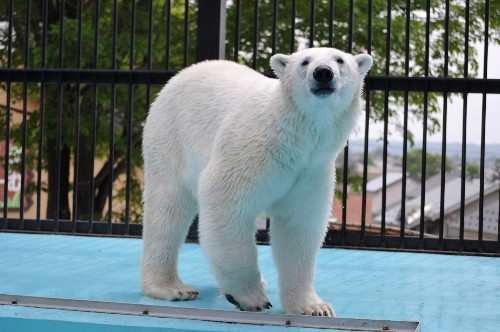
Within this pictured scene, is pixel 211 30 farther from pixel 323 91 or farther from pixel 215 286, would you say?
pixel 323 91

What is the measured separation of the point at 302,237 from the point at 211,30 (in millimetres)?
2364

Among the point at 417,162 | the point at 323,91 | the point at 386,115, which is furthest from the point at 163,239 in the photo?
the point at 417,162

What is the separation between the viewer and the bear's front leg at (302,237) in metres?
3.14

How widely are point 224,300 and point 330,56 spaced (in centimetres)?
120

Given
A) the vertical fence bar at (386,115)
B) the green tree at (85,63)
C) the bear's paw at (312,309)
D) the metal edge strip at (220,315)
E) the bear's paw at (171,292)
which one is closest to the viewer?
the metal edge strip at (220,315)

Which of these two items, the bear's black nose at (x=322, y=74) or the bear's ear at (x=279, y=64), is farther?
the bear's ear at (x=279, y=64)

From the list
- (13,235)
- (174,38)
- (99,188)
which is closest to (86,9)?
(174,38)

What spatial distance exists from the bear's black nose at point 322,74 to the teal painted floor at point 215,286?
2.93 feet

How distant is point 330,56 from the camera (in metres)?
2.95

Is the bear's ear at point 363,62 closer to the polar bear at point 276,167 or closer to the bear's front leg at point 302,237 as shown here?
the polar bear at point 276,167

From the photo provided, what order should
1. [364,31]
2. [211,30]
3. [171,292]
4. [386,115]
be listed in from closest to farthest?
[171,292], [386,115], [211,30], [364,31]

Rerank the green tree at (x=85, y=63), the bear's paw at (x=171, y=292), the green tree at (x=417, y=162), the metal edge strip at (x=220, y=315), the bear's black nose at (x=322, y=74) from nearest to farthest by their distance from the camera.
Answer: the metal edge strip at (x=220, y=315) → the bear's black nose at (x=322, y=74) → the bear's paw at (x=171, y=292) → the green tree at (x=85, y=63) → the green tree at (x=417, y=162)

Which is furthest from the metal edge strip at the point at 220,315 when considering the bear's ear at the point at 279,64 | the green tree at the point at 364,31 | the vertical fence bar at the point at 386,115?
the green tree at the point at 364,31

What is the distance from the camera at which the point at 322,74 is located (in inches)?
111
